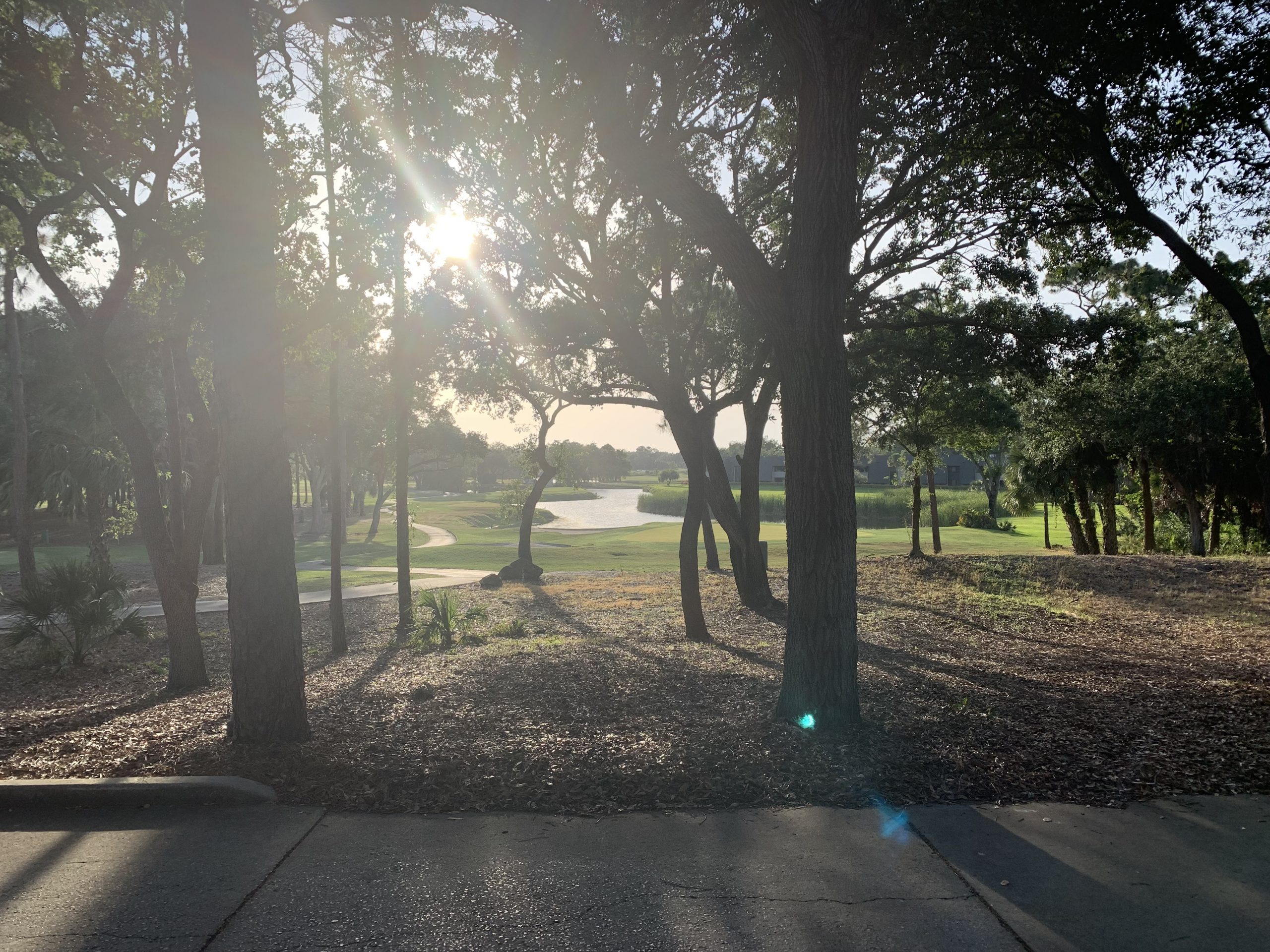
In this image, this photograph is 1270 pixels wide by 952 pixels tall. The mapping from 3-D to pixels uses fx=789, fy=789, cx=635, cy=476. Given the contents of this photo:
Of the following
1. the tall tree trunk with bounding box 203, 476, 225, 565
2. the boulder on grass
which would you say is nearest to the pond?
the tall tree trunk with bounding box 203, 476, 225, 565

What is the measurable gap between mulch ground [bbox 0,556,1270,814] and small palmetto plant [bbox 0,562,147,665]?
1.53 feet

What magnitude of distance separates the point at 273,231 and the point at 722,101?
7200 millimetres

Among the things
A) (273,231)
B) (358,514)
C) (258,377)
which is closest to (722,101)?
(273,231)

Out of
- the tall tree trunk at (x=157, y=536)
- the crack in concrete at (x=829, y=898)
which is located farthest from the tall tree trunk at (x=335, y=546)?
the crack in concrete at (x=829, y=898)

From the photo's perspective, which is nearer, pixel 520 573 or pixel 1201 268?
pixel 1201 268

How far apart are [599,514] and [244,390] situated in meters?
66.8

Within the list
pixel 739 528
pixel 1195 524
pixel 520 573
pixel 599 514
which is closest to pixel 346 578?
pixel 520 573

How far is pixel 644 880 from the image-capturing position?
3453 millimetres

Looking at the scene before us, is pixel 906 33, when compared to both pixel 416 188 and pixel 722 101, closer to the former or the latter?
pixel 722 101

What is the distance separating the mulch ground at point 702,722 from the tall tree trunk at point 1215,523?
13460mm

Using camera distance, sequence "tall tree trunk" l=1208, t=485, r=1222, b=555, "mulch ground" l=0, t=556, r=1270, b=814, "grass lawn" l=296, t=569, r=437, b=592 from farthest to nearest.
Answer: "tall tree trunk" l=1208, t=485, r=1222, b=555 < "grass lawn" l=296, t=569, r=437, b=592 < "mulch ground" l=0, t=556, r=1270, b=814

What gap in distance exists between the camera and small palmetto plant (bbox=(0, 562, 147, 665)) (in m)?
10.2

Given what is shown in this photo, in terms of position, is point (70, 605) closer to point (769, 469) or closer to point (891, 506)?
point (891, 506)

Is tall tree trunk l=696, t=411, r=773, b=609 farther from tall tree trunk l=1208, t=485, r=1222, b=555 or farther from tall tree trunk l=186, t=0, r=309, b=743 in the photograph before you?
tall tree trunk l=1208, t=485, r=1222, b=555
